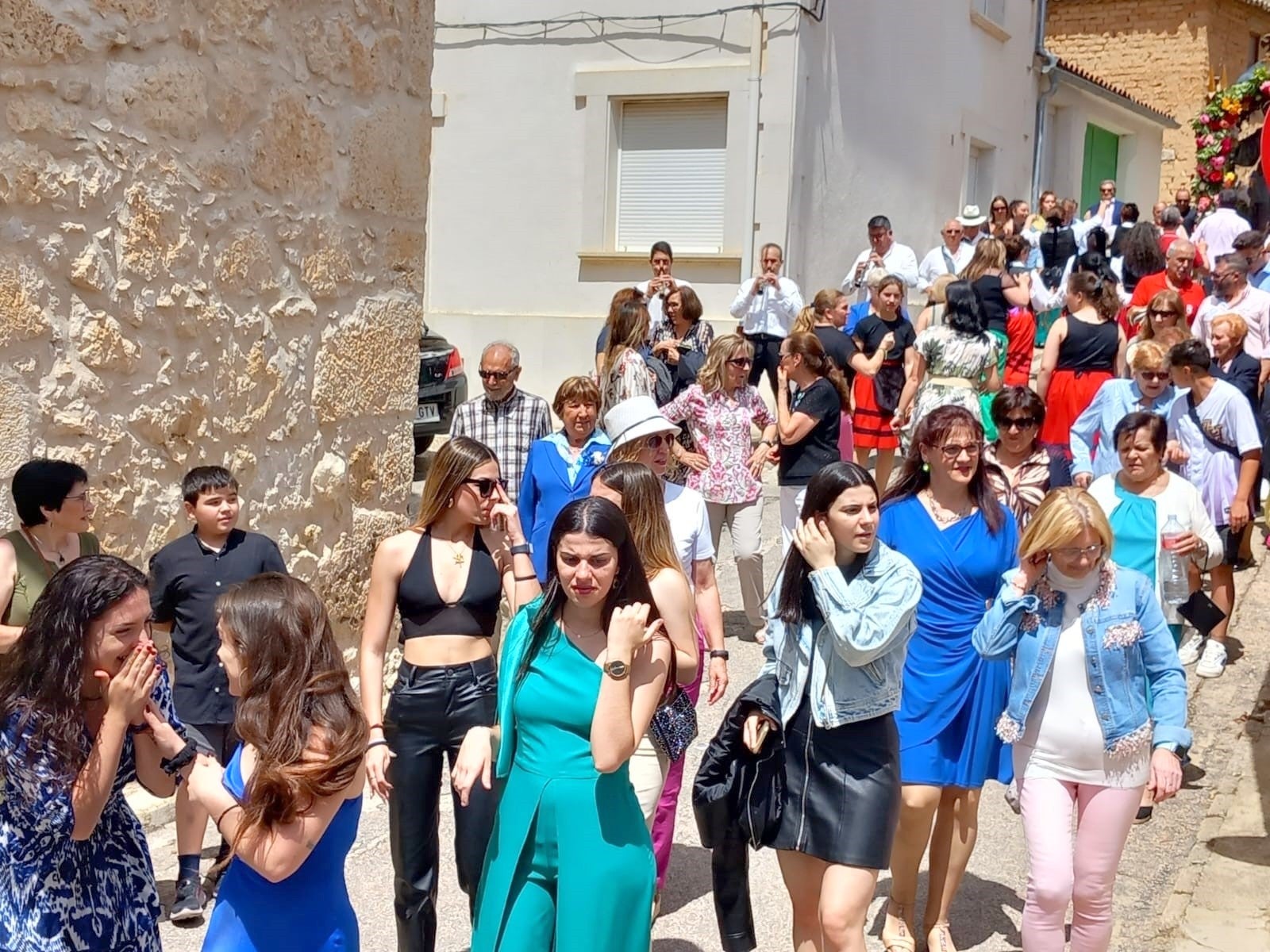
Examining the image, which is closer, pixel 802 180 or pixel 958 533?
pixel 958 533

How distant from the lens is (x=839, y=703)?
388cm

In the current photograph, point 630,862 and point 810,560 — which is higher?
point 810,560

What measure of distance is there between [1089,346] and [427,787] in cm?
602

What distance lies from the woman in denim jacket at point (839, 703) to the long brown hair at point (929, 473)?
0.78 meters

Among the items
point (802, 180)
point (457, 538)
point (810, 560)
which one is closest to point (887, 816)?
point (810, 560)

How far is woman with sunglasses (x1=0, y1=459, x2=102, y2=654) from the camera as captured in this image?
4.31 m

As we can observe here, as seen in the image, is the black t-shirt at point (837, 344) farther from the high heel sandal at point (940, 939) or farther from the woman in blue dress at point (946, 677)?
the high heel sandal at point (940, 939)

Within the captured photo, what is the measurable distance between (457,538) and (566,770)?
3.85 ft

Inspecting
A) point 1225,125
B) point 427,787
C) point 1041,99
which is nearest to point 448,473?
point 427,787

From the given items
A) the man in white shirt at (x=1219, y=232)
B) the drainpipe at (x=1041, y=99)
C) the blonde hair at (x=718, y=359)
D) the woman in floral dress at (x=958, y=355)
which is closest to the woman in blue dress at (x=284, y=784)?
the blonde hair at (x=718, y=359)

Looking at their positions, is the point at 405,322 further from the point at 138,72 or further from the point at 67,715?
the point at 67,715

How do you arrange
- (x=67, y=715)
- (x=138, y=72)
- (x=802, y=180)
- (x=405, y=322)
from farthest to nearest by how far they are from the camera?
1. (x=802, y=180)
2. (x=405, y=322)
3. (x=138, y=72)
4. (x=67, y=715)

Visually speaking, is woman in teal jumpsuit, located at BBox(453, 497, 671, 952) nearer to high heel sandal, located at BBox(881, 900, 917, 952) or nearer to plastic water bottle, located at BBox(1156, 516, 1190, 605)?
high heel sandal, located at BBox(881, 900, 917, 952)

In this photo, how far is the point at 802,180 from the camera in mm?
14094
